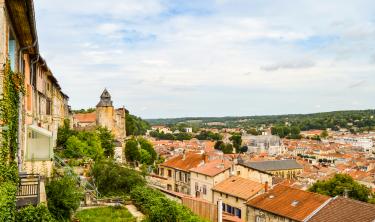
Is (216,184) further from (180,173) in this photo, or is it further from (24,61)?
(24,61)

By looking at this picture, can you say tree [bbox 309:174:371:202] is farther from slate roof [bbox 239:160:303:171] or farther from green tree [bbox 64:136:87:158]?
slate roof [bbox 239:160:303:171]

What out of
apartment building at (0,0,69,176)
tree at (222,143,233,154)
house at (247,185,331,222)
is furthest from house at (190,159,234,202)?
tree at (222,143,233,154)

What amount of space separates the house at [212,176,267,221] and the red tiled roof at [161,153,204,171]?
966 centimetres

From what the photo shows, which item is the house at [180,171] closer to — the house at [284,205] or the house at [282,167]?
the house at [284,205]

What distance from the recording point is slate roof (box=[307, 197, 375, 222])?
89.2ft

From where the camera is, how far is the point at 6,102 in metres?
8.25

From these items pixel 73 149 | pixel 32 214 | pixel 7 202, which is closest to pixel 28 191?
pixel 32 214

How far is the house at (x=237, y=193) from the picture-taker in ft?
112

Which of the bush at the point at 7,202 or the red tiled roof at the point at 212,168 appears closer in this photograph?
the bush at the point at 7,202

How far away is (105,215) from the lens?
20.2 m

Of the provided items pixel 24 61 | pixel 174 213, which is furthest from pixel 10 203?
pixel 174 213

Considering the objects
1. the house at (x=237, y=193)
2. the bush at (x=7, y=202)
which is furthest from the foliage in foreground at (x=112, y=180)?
the bush at (x=7, y=202)

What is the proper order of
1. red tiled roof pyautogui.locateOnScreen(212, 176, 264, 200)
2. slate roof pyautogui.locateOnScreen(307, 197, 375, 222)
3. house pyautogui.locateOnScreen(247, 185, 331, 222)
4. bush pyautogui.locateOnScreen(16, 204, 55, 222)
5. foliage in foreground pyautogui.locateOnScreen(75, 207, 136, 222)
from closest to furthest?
bush pyautogui.locateOnScreen(16, 204, 55, 222) → foliage in foreground pyautogui.locateOnScreen(75, 207, 136, 222) → slate roof pyautogui.locateOnScreen(307, 197, 375, 222) → house pyautogui.locateOnScreen(247, 185, 331, 222) → red tiled roof pyautogui.locateOnScreen(212, 176, 264, 200)

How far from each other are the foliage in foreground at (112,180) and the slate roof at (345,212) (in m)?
13.0
